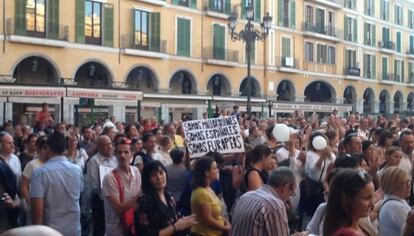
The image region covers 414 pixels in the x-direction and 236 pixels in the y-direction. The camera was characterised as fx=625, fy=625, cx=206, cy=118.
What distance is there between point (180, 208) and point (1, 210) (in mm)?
1833

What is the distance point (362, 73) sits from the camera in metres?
49.9

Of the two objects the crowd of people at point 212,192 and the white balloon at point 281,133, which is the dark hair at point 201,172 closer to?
the crowd of people at point 212,192

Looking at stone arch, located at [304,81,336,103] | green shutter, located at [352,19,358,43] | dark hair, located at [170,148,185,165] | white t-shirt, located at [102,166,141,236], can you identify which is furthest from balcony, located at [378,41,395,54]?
white t-shirt, located at [102,166,141,236]

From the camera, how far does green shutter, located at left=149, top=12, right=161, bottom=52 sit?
3180 centimetres

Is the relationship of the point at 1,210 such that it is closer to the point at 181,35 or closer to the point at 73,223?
the point at 73,223

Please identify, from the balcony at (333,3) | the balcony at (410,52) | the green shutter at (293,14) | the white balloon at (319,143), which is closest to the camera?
the white balloon at (319,143)

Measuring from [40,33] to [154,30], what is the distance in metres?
6.83

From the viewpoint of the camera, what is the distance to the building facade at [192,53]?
26.8 m

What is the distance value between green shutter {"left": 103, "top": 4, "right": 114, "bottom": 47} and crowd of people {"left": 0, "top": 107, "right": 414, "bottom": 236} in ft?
68.8

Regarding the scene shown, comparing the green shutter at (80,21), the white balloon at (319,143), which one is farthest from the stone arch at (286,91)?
the white balloon at (319,143)

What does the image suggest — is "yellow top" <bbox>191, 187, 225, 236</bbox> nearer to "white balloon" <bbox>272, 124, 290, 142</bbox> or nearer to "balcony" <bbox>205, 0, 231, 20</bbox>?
"white balloon" <bbox>272, 124, 290, 142</bbox>

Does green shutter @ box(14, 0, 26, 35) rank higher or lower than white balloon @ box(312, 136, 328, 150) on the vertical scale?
higher

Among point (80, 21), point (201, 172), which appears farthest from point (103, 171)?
point (80, 21)

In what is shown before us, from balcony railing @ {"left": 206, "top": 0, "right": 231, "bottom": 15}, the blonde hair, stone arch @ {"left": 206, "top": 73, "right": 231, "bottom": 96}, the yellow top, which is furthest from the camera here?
stone arch @ {"left": 206, "top": 73, "right": 231, "bottom": 96}
